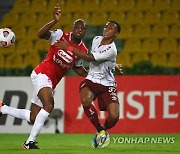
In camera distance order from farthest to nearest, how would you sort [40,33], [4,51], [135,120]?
[4,51], [135,120], [40,33]

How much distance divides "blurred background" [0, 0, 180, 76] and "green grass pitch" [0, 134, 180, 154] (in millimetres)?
2301

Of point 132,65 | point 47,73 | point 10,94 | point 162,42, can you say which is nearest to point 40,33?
point 47,73

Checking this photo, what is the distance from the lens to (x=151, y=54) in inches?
623

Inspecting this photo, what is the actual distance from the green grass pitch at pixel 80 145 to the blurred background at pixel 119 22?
230 cm

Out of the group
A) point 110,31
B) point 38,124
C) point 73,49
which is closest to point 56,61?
point 73,49

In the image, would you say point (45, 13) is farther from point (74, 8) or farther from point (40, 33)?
point (40, 33)

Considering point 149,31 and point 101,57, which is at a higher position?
point 149,31

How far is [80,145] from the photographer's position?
1048 centimetres

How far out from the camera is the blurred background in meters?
15.7

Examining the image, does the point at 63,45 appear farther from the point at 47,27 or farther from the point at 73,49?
the point at 47,27

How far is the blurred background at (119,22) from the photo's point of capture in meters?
15.7

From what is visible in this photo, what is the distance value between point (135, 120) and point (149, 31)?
3.25m

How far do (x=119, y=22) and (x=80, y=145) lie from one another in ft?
21.8

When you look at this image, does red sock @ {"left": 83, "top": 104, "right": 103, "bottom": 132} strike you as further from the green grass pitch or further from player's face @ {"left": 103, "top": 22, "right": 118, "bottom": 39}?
player's face @ {"left": 103, "top": 22, "right": 118, "bottom": 39}
